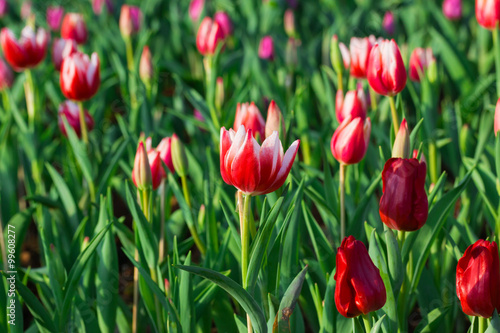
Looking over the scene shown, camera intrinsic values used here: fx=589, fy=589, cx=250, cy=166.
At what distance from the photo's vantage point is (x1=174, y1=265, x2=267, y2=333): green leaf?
790 mm

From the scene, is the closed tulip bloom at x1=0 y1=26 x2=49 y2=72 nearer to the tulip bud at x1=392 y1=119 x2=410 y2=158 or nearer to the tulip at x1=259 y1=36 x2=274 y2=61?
the tulip at x1=259 y1=36 x2=274 y2=61

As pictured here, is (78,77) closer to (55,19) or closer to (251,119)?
(251,119)

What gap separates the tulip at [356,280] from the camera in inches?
30.8

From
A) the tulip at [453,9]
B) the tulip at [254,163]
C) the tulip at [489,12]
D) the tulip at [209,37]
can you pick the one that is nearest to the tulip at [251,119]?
the tulip at [254,163]

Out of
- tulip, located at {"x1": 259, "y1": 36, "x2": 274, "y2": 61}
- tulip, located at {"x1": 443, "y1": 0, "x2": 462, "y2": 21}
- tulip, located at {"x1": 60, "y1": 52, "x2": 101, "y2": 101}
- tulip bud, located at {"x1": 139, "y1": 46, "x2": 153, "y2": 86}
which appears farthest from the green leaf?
tulip, located at {"x1": 443, "y1": 0, "x2": 462, "y2": 21}

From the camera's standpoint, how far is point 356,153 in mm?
1076

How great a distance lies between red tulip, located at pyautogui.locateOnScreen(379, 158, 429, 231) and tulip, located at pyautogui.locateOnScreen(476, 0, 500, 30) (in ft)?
2.69

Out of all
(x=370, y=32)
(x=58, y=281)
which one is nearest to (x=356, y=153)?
(x=58, y=281)

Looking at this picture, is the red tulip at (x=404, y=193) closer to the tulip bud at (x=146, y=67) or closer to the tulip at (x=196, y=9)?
the tulip bud at (x=146, y=67)

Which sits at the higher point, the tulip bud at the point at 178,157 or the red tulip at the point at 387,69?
the red tulip at the point at 387,69

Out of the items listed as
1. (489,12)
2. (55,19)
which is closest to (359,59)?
(489,12)

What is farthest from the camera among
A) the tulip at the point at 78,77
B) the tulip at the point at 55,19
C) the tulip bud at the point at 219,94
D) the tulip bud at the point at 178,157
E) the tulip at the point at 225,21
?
the tulip at the point at 55,19

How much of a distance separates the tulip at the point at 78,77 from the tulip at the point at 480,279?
109cm

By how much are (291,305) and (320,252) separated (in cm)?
28
